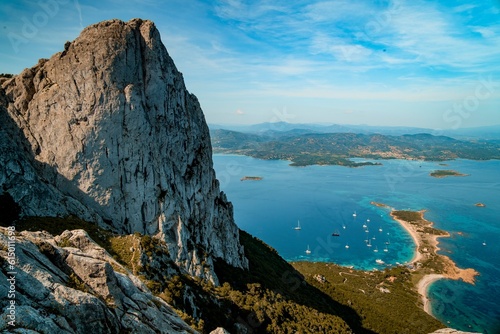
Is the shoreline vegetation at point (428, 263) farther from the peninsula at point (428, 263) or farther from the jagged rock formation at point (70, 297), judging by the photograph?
the jagged rock formation at point (70, 297)

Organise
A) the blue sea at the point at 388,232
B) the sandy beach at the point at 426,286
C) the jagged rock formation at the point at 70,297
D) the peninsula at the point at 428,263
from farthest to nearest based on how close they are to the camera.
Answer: the peninsula at the point at 428,263 < the blue sea at the point at 388,232 < the sandy beach at the point at 426,286 < the jagged rock formation at the point at 70,297

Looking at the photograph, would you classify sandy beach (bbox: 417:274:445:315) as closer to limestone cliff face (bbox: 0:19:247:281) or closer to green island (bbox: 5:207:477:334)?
green island (bbox: 5:207:477:334)

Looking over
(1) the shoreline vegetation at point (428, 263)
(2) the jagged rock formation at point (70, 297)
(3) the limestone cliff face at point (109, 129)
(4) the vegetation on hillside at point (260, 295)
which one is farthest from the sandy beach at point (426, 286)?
(2) the jagged rock formation at point (70, 297)

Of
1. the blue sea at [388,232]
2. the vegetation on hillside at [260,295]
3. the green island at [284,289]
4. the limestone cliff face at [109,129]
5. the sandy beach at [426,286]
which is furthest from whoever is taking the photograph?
the blue sea at [388,232]

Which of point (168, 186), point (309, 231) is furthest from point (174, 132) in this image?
point (309, 231)

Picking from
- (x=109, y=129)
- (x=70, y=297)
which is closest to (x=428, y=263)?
(x=109, y=129)

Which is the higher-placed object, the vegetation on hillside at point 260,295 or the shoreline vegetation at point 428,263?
the vegetation on hillside at point 260,295

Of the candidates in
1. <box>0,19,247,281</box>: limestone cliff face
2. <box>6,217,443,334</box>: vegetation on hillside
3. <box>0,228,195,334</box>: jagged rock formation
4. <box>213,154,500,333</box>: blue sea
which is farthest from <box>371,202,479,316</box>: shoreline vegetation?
<box>0,228,195,334</box>: jagged rock formation

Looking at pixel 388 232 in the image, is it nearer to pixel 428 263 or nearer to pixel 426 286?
pixel 428 263
